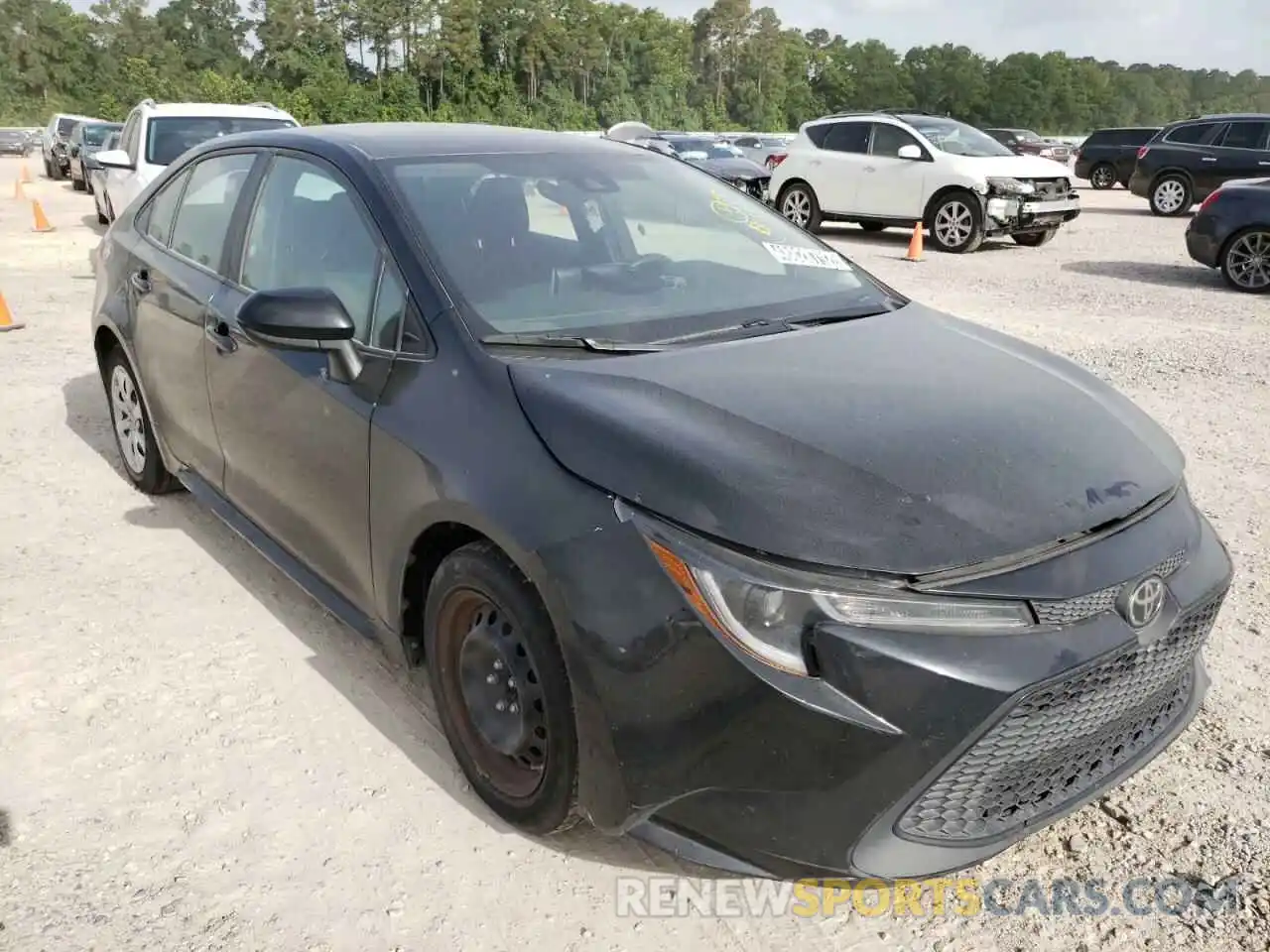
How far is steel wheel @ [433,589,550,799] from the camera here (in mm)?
2281

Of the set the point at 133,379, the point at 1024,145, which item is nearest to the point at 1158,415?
the point at 133,379

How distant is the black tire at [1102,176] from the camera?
24.6 metres

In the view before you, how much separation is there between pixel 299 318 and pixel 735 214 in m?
1.62

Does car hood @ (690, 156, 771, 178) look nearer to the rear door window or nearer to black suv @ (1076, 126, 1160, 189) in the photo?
the rear door window

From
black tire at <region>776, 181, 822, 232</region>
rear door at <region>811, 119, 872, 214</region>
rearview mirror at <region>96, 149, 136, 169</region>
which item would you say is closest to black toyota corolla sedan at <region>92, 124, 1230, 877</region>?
rearview mirror at <region>96, 149, 136, 169</region>

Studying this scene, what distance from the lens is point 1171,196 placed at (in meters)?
17.7

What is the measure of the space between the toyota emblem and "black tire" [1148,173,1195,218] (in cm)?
1792

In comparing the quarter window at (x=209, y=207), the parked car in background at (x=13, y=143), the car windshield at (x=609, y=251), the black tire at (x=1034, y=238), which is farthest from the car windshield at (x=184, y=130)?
the parked car in background at (x=13, y=143)

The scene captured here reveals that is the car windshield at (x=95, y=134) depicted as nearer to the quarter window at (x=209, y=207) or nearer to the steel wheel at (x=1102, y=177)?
the quarter window at (x=209, y=207)

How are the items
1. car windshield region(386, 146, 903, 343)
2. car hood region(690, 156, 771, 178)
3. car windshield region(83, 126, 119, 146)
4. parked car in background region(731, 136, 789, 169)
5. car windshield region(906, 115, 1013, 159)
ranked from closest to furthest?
car windshield region(386, 146, 903, 343)
car windshield region(906, 115, 1013, 159)
car hood region(690, 156, 771, 178)
car windshield region(83, 126, 119, 146)
parked car in background region(731, 136, 789, 169)

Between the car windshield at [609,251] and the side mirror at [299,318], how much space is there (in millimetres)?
295

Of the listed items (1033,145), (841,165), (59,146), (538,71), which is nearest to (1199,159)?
(841,165)

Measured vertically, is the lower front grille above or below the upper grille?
below

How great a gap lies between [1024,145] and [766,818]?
119 ft
